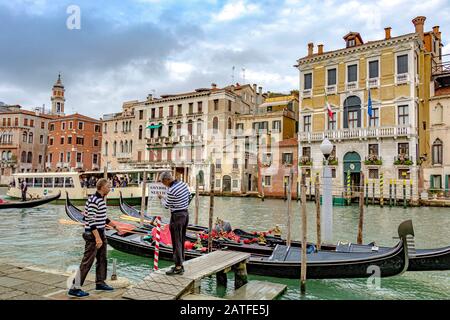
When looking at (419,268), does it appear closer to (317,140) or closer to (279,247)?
(279,247)

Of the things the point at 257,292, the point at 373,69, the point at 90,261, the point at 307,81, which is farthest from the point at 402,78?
the point at 90,261

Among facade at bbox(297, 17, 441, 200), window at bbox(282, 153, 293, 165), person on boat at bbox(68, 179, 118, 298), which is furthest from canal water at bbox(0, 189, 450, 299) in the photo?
window at bbox(282, 153, 293, 165)

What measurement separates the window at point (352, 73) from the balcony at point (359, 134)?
115 inches

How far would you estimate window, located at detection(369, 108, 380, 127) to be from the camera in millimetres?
19712

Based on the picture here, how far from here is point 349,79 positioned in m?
20.8

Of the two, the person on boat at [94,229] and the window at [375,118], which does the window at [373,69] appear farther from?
the person on boat at [94,229]

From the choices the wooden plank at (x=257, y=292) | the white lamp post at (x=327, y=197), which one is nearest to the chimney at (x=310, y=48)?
the white lamp post at (x=327, y=197)

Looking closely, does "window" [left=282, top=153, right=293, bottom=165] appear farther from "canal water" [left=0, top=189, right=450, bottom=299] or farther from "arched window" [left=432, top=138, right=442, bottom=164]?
"canal water" [left=0, top=189, right=450, bottom=299]

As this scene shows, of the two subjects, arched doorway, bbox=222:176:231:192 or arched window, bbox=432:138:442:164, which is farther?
arched doorway, bbox=222:176:231:192

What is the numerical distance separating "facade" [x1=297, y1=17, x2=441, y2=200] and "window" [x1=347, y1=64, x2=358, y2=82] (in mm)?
27

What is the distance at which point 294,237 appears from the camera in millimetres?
8891

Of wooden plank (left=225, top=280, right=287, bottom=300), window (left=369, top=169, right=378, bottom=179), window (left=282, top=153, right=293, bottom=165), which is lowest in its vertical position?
wooden plank (left=225, top=280, right=287, bottom=300)

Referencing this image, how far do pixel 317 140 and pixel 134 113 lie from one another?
1682 centimetres
